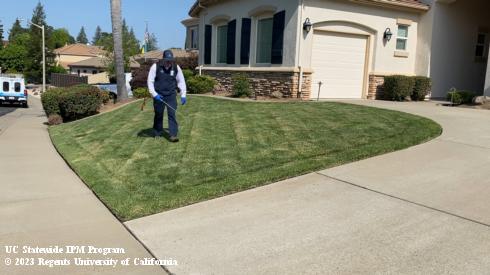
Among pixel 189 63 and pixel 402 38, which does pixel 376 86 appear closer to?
pixel 402 38

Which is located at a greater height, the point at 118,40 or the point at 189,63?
the point at 118,40

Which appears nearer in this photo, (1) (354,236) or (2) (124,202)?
(1) (354,236)

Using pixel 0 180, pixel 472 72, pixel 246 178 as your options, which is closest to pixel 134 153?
pixel 0 180

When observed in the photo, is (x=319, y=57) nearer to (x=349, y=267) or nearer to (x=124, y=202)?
(x=124, y=202)

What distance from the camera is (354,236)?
436cm

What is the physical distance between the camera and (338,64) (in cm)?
1678

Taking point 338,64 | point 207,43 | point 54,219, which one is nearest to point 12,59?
point 207,43

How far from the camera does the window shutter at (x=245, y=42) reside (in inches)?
710

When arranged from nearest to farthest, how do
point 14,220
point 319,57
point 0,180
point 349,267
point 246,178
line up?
point 349,267
point 14,220
point 246,178
point 0,180
point 319,57

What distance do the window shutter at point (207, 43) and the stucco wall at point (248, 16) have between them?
0.91 ft

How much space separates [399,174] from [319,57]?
1058cm

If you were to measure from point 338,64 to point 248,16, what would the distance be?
4.07 meters

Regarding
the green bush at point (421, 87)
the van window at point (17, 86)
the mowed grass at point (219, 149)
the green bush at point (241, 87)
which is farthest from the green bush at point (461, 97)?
the van window at point (17, 86)

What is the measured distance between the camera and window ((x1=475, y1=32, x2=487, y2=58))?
64.8 ft
